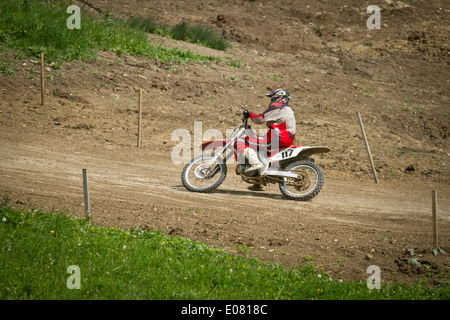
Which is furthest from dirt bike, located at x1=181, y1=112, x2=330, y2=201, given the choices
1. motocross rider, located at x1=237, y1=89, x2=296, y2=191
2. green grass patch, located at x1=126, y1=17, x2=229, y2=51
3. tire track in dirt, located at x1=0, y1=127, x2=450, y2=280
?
green grass patch, located at x1=126, y1=17, x2=229, y2=51

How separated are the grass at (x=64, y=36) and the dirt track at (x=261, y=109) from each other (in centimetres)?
64

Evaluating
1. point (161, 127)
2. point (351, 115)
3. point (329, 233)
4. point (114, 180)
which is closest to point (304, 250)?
point (329, 233)

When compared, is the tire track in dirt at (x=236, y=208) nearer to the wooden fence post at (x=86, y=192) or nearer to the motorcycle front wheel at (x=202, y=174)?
the motorcycle front wheel at (x=202, y=174)

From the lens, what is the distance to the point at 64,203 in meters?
8.00

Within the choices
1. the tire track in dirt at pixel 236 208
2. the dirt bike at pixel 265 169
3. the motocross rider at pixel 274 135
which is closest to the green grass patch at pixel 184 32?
the tire track in dirt at pixel 236 208

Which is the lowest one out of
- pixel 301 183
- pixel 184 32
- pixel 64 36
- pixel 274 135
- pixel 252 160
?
pixel 301 183

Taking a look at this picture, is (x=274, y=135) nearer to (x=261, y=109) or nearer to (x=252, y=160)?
(x=252, y=160)

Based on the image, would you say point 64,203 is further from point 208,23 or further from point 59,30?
point 208,23

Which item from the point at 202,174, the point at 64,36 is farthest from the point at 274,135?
the point at 64,36

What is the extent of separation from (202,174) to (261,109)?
7.20 metres

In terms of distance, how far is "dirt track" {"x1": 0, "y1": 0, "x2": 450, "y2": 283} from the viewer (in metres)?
7.71

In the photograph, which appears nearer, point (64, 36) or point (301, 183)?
point (301, 183)

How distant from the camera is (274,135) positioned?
967 cm

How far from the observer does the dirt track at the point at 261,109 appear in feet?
25.3
